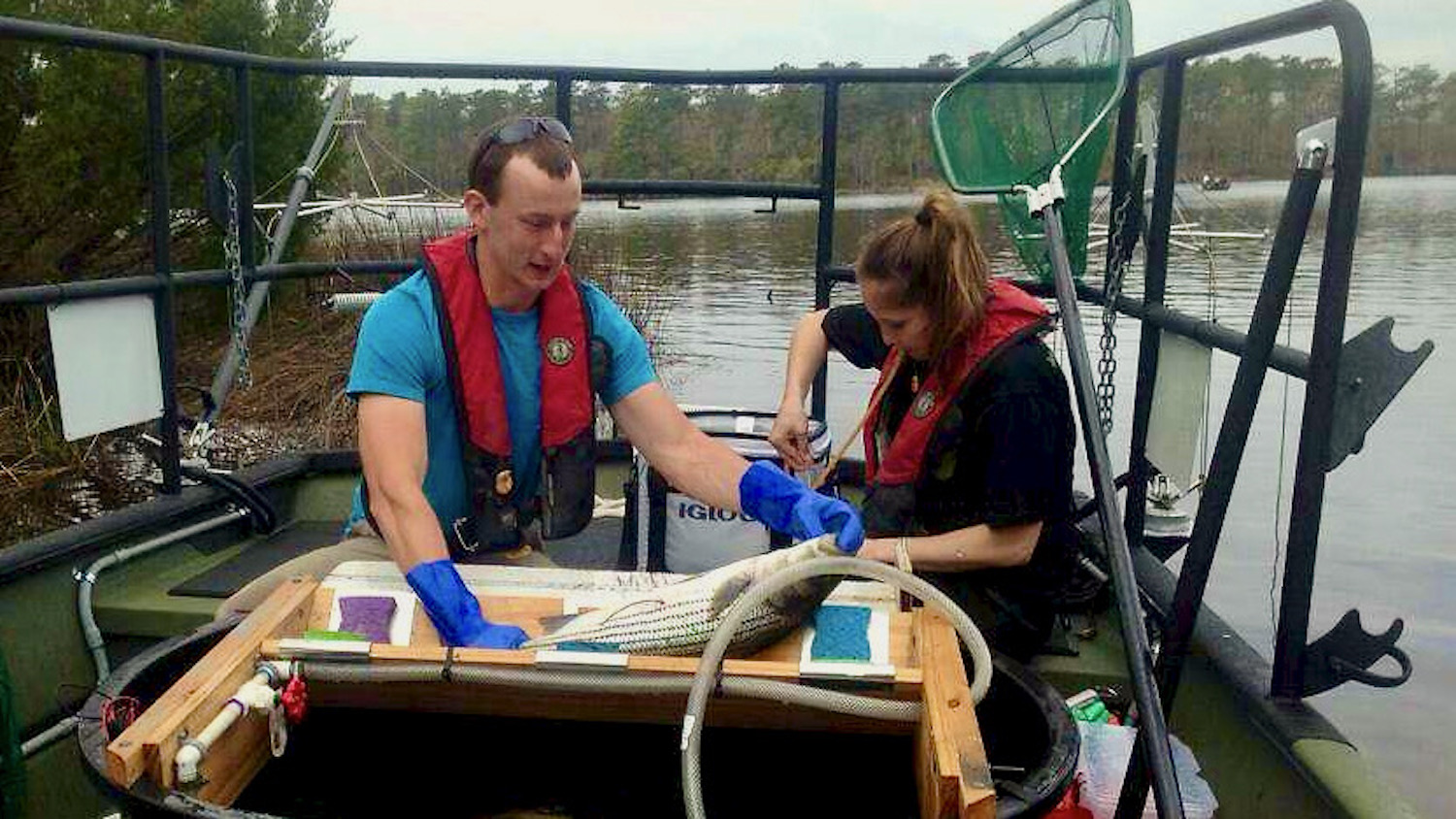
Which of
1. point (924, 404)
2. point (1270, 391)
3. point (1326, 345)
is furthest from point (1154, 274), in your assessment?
point (1270, 391)

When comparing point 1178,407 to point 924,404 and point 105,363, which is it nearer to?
point 924,404

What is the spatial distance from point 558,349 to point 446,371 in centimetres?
26

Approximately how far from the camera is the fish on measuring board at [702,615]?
78.6 inches

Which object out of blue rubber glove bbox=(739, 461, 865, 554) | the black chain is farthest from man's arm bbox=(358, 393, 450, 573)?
the black chain

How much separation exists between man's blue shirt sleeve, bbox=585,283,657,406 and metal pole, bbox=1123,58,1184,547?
128 cm

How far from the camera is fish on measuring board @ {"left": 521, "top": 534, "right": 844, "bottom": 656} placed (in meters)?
2.00

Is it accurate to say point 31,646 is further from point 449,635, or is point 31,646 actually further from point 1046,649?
point 1046,649

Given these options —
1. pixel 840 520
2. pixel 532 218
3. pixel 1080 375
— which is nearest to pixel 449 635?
pixel 840 520

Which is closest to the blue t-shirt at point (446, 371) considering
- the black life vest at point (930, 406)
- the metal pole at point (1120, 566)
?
the black life vest at point (930, 406)

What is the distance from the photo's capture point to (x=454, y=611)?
2.15 meters

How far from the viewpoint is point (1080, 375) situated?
93.7 inches

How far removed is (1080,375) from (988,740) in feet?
2.29

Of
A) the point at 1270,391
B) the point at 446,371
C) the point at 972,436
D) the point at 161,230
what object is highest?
the point at 161,230

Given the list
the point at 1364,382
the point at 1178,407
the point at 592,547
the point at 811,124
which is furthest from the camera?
the point at 811,124
